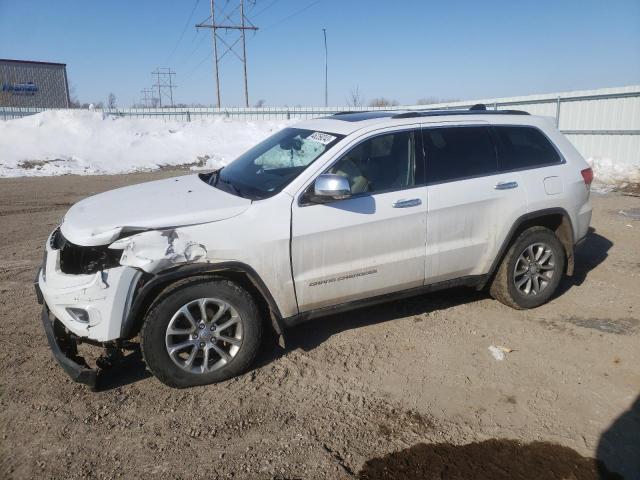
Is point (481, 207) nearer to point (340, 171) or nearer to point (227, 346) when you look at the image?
point (340, 171)

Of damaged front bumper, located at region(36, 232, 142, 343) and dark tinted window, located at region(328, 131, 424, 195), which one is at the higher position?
dark tinted window, located at region(328, 131, 424, 195)

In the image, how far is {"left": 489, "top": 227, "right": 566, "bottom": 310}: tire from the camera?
4559 millimetres

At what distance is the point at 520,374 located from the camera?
12.1 ft

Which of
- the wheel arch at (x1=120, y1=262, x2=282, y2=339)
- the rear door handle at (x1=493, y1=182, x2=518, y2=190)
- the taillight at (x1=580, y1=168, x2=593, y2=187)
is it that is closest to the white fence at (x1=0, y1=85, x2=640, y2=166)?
the taillight at (x1=580, y1=168, x2=593, y2=187)

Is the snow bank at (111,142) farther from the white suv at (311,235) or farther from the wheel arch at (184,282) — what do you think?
the wheel arch at (184,282)

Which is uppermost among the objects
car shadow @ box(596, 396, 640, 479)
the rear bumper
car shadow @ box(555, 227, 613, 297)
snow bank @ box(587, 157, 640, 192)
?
snow bank @ box(587, 157, 640, 192)

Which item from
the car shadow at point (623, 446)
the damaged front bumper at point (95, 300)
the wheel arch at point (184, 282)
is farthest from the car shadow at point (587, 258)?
the damaged front bumper at point (95, 300)

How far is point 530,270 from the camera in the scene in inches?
185

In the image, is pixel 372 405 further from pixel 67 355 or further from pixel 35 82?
pixel 35 82

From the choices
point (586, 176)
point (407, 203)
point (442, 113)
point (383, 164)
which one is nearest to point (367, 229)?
point (407, 203)

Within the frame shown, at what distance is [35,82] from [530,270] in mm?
43036

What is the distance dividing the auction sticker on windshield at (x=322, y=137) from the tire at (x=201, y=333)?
55.0 inches

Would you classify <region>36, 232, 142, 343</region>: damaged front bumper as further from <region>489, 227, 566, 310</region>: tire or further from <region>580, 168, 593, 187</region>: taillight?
<region>580, 168, 593, 187</region>: taillight

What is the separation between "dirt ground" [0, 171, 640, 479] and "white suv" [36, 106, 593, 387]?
31 centimetres
